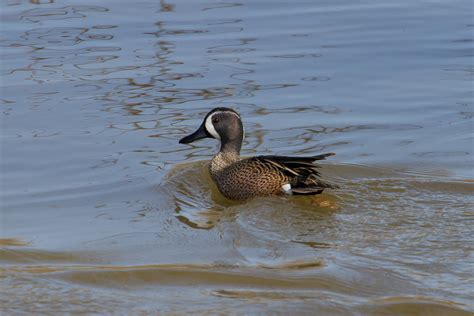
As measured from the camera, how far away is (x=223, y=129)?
927cm

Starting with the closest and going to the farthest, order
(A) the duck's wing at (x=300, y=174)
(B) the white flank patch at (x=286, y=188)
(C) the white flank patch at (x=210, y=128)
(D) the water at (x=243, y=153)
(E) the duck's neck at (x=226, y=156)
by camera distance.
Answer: (D) the water at (x=243, y=153) < (A) the duck's wing at (x=300, y=174) < (B) the white flank patch at (x=286, y=188) < (E) the duck's neck at (x=226, y=156) < (C) the white flank patch at (x=210, y=128)

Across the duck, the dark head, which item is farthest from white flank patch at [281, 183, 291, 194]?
the dark head

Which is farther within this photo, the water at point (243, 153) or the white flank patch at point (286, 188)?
the white flank patch at point (286, 188)

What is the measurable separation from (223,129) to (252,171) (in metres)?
0.73

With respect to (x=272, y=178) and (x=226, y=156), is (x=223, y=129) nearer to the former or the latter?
(x=226, y=156)

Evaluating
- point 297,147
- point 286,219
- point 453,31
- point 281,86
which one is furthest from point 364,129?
point 453,31

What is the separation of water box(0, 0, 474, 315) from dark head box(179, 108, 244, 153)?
0.30 meters

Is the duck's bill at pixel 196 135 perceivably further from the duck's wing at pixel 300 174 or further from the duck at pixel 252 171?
the duck's wing at pixel 300 174

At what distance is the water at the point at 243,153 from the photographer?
6645 mm

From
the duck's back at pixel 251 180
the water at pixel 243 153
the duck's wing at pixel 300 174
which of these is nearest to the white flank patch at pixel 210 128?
the water at pixel 243 153

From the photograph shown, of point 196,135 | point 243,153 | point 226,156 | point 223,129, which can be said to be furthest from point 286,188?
point 243,153

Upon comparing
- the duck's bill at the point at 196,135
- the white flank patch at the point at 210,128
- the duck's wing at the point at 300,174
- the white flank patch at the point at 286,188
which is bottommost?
the white flank patch at the point at 286,188

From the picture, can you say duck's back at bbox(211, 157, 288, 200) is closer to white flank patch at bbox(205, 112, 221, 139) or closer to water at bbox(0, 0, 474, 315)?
water at bbox(0, 0, 474, 315)

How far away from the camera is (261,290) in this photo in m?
6.52
